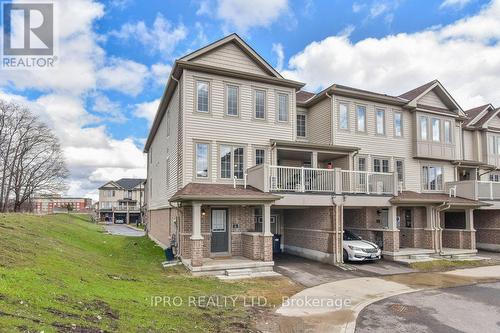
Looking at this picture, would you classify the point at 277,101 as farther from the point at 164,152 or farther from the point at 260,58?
the point at 164,152

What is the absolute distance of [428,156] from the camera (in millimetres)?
20891

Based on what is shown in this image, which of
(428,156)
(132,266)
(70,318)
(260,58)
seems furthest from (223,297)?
(428,156)

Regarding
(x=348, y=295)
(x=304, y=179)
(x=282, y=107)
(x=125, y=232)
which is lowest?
(x=125, y=232)

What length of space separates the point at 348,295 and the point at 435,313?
2.51 metres

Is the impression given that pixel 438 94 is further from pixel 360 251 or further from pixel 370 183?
pixel 360 251

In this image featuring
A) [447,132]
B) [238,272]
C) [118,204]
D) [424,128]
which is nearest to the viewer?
[238,272]

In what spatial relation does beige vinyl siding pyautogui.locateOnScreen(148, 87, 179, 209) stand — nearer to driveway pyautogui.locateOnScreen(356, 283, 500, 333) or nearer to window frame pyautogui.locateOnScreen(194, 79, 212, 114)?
window frame pyautogui.locateOnScreen(194, 79, 212, 114)

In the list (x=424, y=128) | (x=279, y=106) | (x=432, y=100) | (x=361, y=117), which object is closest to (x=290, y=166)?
(x=279, y=106)

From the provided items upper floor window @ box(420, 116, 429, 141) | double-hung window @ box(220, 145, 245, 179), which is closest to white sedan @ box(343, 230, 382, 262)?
double-hung window @ box(220, 145, 245, 179)

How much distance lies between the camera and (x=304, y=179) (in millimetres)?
16062

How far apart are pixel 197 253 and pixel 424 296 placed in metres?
7.91

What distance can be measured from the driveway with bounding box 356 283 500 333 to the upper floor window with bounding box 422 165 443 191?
10860 millimetres

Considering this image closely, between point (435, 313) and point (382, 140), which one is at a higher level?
point (382, 140)

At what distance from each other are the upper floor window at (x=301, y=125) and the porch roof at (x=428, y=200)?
21.3 feet
